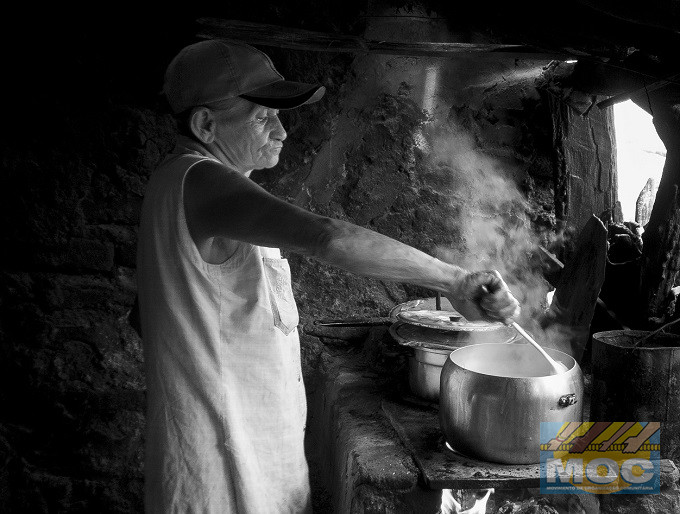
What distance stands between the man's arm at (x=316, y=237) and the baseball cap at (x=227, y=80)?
302mm

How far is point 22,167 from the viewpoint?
2.80 metres

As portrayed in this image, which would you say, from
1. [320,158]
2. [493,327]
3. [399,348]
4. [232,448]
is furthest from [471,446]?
[320,158]

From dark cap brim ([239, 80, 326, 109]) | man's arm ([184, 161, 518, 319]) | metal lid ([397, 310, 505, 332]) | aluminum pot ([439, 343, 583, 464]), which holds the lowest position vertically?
aluminum pot ([439, 343, 583, 464])

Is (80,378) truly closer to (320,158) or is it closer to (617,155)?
(320,158)

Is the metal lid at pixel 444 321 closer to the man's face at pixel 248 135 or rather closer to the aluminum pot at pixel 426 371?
the aluminum pot at pixel 426 371

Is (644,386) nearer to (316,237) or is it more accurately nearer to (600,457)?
(600,457)

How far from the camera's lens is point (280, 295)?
181 centimetres

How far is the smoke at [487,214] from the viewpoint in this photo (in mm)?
3123

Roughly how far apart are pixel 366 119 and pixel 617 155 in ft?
4.62

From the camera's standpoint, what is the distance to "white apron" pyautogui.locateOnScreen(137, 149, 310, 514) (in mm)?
1613

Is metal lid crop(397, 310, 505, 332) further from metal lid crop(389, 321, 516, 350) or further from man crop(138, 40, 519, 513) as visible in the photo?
man crop(138, 40, 519, 513)

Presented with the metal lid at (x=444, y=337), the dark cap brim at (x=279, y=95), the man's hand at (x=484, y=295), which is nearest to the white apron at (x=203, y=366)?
the dark cap brim at (x=279, y=95)

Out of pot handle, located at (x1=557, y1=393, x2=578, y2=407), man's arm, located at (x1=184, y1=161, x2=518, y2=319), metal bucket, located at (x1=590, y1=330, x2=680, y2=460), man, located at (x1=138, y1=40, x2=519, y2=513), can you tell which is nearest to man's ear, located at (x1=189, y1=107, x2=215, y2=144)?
man, located at (x1=138, y1=40, x2=519, y2=513)

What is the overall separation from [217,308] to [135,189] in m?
1.48
